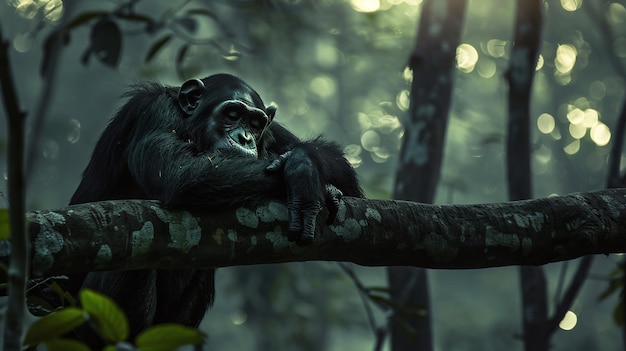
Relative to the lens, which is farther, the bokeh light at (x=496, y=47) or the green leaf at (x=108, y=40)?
the bokeh light at (x=496, y=47)

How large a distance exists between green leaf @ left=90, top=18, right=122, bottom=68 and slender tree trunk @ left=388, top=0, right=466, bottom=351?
2.19 meters

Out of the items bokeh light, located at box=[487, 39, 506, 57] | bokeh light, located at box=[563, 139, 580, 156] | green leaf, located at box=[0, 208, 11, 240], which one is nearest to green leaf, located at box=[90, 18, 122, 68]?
green leaf, located at box=[0, 208, 11, 240]

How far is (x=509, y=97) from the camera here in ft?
18.0

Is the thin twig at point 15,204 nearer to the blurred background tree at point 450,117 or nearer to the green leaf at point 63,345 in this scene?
the green leaf at point 63,345

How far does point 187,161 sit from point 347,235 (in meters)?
0.92

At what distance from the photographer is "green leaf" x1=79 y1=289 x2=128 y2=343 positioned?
146 centimetres

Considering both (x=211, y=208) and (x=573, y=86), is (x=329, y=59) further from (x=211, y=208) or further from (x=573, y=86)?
(x=211, y=208)

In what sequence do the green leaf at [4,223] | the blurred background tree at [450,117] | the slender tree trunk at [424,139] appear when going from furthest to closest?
the blurred background tree at [450,117], the slender tree trunk at [424,139], the green leaf at [4,223]

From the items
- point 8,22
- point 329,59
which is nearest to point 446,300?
point 329,59

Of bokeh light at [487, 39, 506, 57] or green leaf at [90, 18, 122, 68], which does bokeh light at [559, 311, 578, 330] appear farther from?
green leaf at [90, 18, 122, 68]

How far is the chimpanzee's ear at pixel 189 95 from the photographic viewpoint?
171 inches

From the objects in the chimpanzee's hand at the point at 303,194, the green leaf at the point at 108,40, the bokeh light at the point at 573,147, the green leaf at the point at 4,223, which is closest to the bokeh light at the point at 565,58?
the bokeh light at the point at 573,147

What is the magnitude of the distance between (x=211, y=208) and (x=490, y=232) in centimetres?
107

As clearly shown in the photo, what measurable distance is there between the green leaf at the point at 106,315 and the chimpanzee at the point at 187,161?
166cm
